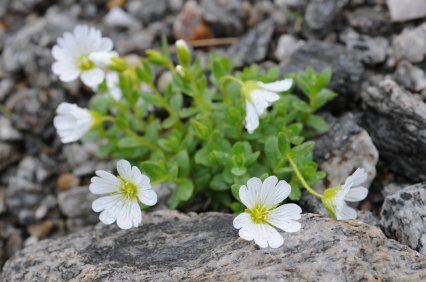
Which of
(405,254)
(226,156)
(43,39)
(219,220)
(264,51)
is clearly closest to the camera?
(405,254)

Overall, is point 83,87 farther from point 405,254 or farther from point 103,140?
point 405,254

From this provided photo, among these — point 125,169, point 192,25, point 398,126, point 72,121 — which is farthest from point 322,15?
point 125,169

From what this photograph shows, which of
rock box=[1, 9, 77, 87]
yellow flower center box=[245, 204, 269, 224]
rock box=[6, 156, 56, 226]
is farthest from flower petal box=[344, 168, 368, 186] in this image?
rock box=[1, 9, 77, 87]

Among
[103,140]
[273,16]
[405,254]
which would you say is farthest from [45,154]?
[405,254]

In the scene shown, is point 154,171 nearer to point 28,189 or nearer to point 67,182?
point 67,182

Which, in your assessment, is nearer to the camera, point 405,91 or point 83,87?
point 405,91

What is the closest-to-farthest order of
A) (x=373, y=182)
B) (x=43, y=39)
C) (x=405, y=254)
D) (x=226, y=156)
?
(x=405, y=254)
(x=226, y=156)
(x=373, y=182)
(x=43, y=39)

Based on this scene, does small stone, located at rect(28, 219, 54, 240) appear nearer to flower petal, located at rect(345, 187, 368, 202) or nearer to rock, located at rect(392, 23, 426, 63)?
flower petal, located at rect(345, 187, 368, 202)
